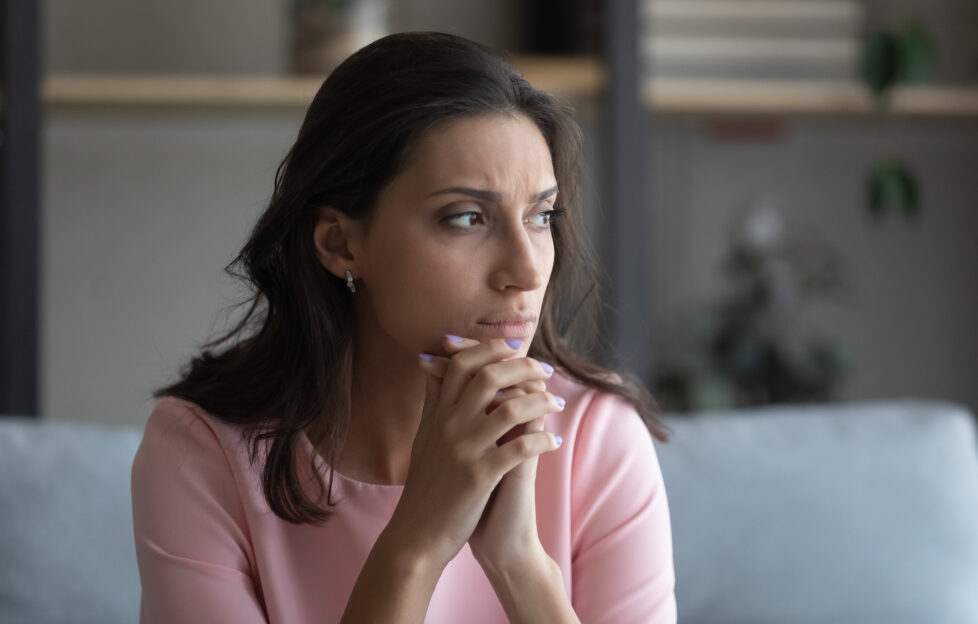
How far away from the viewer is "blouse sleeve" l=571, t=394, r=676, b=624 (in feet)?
3.82

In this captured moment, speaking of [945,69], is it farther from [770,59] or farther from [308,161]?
[308,161]

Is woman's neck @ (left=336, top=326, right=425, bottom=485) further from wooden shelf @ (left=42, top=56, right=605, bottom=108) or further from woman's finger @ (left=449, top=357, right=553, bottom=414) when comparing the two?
wooden shelf @ (left=42, top=56, right=605, bottom=108)

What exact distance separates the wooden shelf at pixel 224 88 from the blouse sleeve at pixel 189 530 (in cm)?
119

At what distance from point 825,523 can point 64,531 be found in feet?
3.46

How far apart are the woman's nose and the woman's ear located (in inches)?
6.3

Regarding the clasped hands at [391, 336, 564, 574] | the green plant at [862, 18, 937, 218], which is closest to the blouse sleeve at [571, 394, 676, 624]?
the clasped hands at [391, 336, 564, 574]

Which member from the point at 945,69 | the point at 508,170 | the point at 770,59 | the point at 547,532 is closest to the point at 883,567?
the point at 547,532

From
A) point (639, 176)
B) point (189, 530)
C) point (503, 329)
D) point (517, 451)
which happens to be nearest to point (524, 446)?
point (517, 451)

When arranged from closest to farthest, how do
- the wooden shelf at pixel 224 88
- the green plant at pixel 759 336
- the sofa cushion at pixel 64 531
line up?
the sofa cushion at pixel 64 531 < the wooden shelf at pixel 224 88 < the green plant at pixel 759 336

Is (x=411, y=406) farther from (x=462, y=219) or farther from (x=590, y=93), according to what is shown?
(x=590, y=93)

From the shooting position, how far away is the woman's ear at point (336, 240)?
1104mm

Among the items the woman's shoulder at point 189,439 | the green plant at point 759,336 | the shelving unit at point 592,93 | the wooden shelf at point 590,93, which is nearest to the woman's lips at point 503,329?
the woman's shoulder at point 189,439

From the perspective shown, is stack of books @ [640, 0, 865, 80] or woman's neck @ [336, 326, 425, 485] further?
stack of books @ [640, 0, 865, 80]

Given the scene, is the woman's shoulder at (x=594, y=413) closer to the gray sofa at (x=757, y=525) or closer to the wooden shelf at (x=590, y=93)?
the gray sofa at (x=757, y=525)
